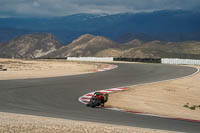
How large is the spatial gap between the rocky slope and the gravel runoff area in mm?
164464

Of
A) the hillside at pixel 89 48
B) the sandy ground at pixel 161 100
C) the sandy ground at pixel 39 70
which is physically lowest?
the sandy ground at pixel 161 100

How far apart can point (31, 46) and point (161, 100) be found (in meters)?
169

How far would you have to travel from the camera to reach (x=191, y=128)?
11453mm

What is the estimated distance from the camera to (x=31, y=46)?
18338 centimetres

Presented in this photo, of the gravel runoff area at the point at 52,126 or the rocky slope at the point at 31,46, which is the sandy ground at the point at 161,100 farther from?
the rocky slope at the point at 31,46

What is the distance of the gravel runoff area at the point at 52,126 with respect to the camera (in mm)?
9797

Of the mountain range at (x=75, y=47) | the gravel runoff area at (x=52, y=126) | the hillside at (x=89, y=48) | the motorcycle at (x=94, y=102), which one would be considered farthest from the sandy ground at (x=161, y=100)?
the hillside at (x=89, y=48)

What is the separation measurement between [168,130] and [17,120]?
4.44 m

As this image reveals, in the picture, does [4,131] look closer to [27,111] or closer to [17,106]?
[27,111]

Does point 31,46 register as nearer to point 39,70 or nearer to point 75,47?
point 75,47

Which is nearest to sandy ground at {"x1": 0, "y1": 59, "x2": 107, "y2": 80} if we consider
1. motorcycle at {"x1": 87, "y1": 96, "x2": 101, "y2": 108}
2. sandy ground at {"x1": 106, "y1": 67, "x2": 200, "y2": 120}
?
sandy ground at {"x1": 106, "y1": 67, "x2": 200, "y2": 120}

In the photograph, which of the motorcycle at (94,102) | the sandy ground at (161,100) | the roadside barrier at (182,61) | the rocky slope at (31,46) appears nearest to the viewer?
the motorcycle at (94,102)

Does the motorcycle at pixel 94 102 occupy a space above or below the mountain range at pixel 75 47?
below

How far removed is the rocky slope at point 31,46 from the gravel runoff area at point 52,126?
6475 inches
